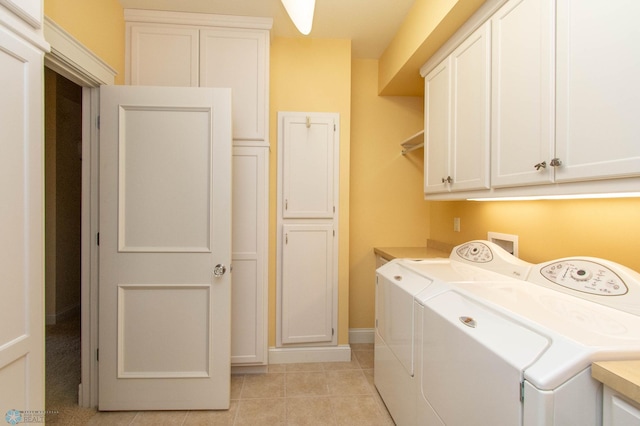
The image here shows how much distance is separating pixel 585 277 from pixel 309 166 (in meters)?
1.85

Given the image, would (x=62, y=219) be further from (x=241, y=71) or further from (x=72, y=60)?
(x=241, y=71)

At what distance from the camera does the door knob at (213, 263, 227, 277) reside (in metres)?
1.87

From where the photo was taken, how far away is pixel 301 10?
1327 mm

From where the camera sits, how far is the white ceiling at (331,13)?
2.07 m

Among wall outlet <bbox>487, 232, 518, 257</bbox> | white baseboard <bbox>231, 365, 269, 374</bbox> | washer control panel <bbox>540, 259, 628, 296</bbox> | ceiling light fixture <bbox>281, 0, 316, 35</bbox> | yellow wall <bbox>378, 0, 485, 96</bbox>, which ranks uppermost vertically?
yellow wall <bbox>378, 0, 485, 96</bbox>

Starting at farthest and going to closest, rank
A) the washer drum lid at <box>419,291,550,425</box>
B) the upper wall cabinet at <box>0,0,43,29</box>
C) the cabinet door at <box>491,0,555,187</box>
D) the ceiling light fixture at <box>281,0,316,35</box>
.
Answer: the ceiling light fixture at <box>281,0,316,35</box>
the cabinet door at <box>491,0,555,187</box>
the upper wall cabinet at <box>0,0,43,29</box>
the washer drum lid at <box>419,291,550,425</box>

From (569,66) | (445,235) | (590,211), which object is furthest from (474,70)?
(445,235)

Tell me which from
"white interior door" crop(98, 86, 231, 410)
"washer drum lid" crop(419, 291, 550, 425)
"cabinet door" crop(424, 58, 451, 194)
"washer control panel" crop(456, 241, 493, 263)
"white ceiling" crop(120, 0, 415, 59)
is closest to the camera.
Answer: "washer drum lid" crop(419, 291, 550, 425)

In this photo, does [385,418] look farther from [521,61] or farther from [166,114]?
[166,114]

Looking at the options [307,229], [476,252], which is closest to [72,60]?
[307,229]

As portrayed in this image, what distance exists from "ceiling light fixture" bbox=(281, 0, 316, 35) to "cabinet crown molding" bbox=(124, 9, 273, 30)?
1.00 meters

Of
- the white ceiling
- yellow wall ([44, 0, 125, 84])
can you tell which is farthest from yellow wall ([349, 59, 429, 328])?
yellow wall ([44, 0, 125, 84])

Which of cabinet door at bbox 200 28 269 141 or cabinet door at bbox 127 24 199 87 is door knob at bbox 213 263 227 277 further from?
cabinet door at bbox 127 24 199 87

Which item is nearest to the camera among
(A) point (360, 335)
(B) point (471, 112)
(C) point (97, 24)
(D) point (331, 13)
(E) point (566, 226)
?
(E) point (566, 226)
